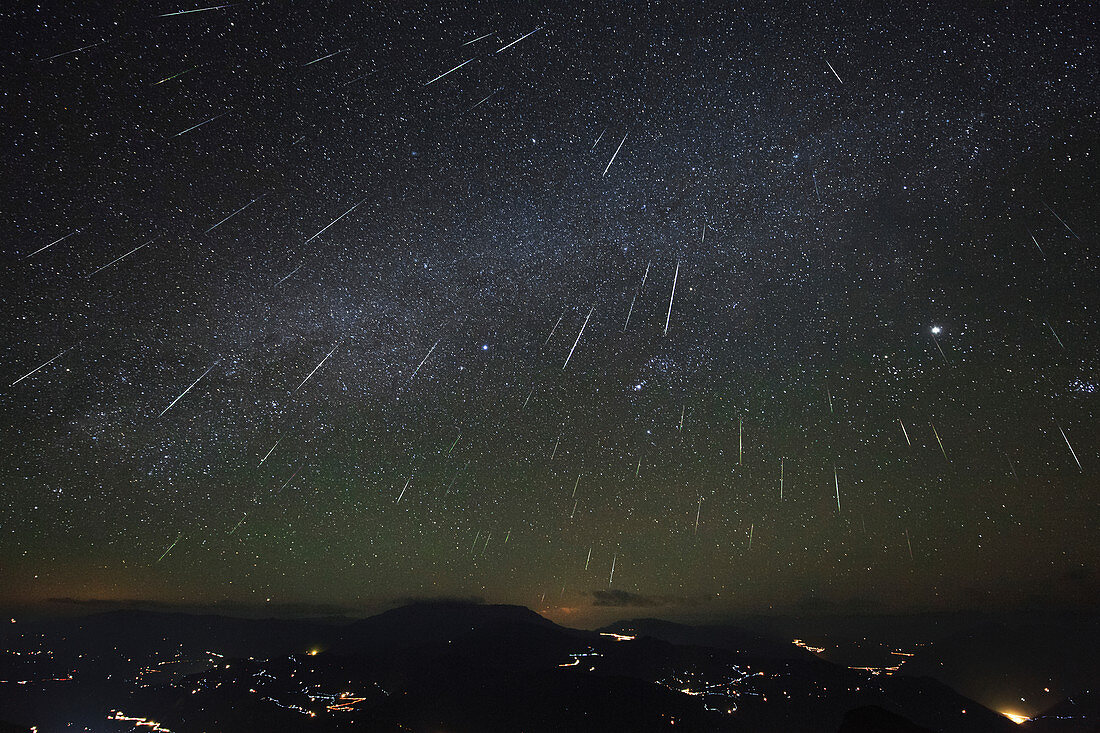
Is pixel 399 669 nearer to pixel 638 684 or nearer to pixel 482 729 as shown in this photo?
pixel 482 729

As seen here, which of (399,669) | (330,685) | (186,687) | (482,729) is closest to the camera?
(482,729)

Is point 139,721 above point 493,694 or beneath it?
beneath

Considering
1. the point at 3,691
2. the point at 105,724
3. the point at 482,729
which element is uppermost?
the point at 482,729

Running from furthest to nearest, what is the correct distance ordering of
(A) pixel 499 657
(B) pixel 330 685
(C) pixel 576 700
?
(A) pixel 499 657 < (B) pixel 330 685 < (C) pixel 576 700

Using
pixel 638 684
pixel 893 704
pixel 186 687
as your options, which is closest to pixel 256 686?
pixel 186 687

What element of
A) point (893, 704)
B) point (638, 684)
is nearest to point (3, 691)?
point (638, 684)

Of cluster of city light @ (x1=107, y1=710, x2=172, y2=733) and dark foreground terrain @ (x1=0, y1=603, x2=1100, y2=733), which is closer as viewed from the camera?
cluster of city light @ (x1=107, y1=710, x2=172, y2=733)

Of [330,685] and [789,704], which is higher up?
[789,704]

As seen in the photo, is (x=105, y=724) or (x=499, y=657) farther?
(x=499, y=657)

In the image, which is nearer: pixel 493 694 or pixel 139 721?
pixel 139 721

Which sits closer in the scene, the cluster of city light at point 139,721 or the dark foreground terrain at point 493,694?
the cluster of city light at point 139,721
